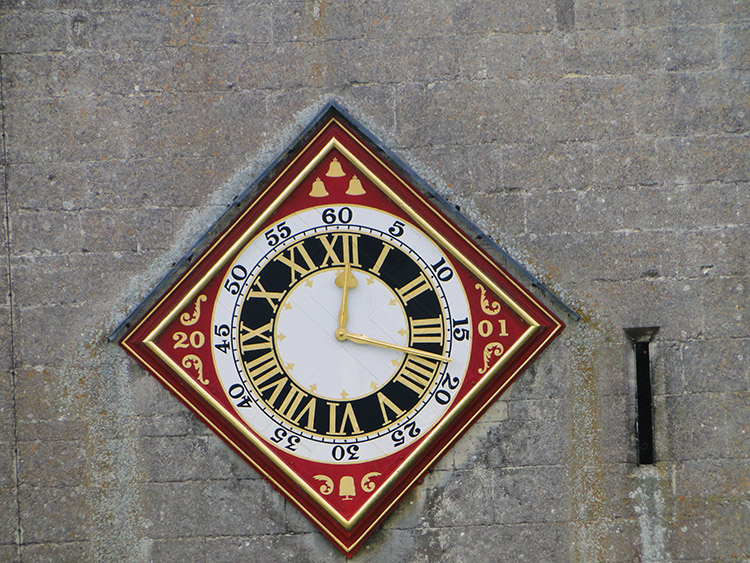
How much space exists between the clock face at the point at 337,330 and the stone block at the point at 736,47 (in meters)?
2.16

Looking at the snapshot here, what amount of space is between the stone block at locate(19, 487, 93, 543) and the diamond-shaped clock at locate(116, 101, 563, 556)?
0.90 metres

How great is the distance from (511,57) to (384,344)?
76.4 inches

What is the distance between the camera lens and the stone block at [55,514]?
5.87 meters

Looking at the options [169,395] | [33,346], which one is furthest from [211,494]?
[33,346]

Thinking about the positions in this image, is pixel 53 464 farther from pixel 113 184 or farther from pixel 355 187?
pixel 355 187

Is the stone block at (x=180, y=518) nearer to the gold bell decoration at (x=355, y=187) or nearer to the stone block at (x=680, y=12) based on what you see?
the gold bell decoration at (x=355, y=187)

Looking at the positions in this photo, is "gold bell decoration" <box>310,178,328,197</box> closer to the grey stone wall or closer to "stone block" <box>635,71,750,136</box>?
the grey stone wall

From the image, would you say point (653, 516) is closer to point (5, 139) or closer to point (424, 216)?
point (424, 216)

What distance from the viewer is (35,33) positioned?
19.6ft

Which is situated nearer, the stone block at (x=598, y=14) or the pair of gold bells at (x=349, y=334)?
the pair of gold bells at (x=349, y=334)

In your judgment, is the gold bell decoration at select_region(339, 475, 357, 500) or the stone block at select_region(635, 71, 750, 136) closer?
the gold bell decoration at select_region(339, 475, 357, 500)

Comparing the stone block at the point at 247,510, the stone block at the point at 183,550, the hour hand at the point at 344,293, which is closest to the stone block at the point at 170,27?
the hour hand at the point at 344,293

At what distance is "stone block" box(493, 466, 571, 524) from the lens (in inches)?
232

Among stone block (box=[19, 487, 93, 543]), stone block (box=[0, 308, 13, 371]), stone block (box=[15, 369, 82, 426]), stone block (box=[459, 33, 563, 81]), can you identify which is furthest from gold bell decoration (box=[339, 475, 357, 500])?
stone block (box=[459, 33, 563, 81])
